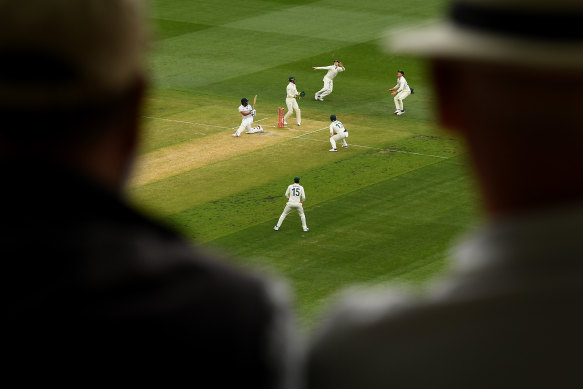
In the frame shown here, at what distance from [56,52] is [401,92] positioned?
1780 inches

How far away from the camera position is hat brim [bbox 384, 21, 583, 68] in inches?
97.3

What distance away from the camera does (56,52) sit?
2.51 m

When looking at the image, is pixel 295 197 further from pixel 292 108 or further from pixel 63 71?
pixel 63 71

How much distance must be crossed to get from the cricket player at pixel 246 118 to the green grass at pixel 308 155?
1.35ft

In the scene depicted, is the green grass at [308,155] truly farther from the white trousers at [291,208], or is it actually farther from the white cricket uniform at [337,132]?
the white cricket uniform at [337,132]

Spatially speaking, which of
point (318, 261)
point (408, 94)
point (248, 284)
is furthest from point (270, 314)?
point (408, 94)

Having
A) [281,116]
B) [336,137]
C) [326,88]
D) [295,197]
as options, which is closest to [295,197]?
[295,197]

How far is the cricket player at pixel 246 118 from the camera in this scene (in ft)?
139

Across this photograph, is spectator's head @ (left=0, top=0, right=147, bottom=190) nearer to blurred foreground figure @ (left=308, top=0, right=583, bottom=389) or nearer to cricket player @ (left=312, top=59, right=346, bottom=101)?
blurred foreground figure @ (left=308, top=0, right=583, bottom=389)

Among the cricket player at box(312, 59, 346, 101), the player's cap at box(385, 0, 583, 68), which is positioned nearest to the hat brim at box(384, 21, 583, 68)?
the player's cap at box(385, 0, 583, 68)

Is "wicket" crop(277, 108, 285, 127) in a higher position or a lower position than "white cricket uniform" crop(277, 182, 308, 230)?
higher

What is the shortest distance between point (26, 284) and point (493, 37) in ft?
3.54

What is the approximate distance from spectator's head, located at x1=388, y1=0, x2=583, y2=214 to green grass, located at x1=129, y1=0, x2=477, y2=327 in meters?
20.1

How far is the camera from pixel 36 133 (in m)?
2.56
